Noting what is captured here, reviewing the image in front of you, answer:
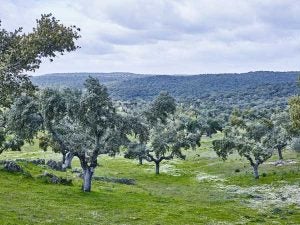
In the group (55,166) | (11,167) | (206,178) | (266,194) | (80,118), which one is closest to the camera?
(80,118)

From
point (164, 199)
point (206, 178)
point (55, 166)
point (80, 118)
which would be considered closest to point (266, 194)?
point (164, 199)

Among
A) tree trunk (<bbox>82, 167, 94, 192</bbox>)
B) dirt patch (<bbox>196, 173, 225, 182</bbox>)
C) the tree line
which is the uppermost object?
the tree line

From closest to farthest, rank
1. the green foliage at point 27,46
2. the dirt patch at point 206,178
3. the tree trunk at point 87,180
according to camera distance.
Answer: the green foliage at point 27,46
the tree trunk at point 87,180
the dirt patch at point 206,178

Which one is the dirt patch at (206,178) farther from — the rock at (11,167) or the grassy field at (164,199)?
the rock at (11,167)

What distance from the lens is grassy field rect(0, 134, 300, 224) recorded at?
48.4 m

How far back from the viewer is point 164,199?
6512 centimetres

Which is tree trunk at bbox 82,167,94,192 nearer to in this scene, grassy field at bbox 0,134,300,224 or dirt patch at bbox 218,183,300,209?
grassy field at bbox 0,134,300,224

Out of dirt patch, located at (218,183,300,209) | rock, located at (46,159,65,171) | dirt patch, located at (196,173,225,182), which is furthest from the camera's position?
dirt patch, located at (196,173,225,182)

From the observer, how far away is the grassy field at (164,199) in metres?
48.4

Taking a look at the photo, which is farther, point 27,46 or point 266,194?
point 266,194

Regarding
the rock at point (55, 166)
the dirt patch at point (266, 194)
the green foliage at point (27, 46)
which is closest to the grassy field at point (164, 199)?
the dirt patch at point (266, 194)

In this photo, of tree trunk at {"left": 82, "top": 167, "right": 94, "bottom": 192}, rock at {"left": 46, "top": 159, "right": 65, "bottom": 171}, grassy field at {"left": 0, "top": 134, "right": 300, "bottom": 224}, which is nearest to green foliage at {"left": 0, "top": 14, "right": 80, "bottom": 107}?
grassy field at {"left": 0, "top": 134, "right": 300, "bottom": 224}

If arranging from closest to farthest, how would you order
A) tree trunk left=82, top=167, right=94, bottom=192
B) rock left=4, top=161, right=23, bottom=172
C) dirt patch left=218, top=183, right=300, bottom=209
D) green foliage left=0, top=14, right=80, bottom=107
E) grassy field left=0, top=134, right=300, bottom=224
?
green foliage left=0, top=14, right=80, bottom=107 < grassy field left=0, top=134, right=300, bottom=224 < dirt patch left=218, top=183, right=300, bottom=209 < tree trunk left=82, top=167, right=94, bottom=192 < rock left=4, top=161, right=23, bottom=172

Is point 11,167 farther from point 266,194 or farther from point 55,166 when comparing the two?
point 266,194
